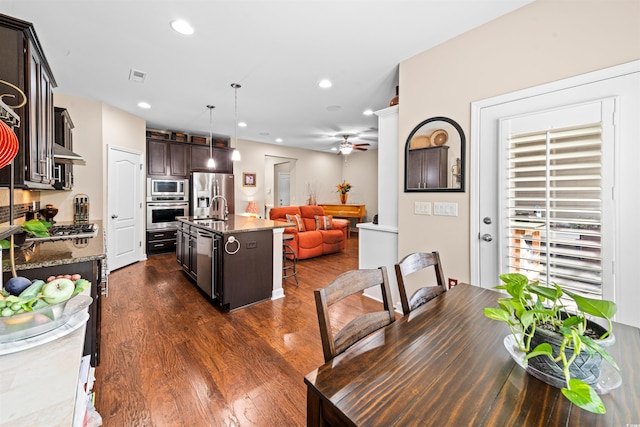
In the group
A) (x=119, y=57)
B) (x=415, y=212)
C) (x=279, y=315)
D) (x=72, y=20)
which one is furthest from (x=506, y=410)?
(x=119, y=57)

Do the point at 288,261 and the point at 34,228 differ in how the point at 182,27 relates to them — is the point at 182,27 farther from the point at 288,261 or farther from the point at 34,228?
the point at 288,261

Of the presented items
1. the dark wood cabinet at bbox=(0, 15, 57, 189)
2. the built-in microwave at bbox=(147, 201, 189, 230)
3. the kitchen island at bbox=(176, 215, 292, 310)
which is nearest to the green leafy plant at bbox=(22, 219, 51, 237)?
the dark wood cabinet at bbox=(0, 15, 57, 189)

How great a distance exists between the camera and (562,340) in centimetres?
76

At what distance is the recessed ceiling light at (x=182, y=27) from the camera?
7.35ft

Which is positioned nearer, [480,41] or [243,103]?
[480,41]

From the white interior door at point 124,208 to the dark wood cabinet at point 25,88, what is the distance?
2508 millimetres

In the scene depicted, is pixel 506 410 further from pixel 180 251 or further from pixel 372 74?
pixel 180 251

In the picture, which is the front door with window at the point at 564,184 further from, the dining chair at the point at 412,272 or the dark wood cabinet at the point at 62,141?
the dark wood cabinet at the point at 62,141

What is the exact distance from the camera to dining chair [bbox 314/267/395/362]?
96cm

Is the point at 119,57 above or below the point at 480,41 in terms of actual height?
above

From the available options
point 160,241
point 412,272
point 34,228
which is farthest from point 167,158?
point 412,272

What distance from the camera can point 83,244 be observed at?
214 centimetres

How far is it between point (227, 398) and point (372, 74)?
134 inches

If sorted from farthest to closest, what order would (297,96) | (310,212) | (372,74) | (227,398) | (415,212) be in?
(310,212)
(297,96)
(372,74)
(415,212)
(227,398)
